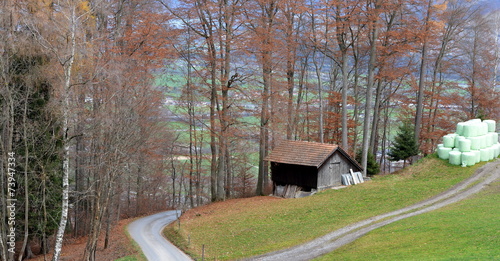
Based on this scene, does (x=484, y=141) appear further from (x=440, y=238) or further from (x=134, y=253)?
(x=134, y=253)

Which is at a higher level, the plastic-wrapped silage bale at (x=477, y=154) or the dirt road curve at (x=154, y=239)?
the plastic-wrapped silage bale at (x=477, y=154)

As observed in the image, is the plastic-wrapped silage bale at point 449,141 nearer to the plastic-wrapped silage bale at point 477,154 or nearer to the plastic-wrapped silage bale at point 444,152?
the plastic-wrapped silage bale at point 444,152

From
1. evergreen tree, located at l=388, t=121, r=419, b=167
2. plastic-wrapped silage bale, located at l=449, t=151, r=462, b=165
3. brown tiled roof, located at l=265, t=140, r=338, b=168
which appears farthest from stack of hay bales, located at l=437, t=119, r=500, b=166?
brown tiled roof, located at l=265, t=140, r=338, b=168

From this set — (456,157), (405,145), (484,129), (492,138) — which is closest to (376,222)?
(456,157)

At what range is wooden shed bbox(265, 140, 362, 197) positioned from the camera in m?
26.7

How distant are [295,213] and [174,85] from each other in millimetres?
19028

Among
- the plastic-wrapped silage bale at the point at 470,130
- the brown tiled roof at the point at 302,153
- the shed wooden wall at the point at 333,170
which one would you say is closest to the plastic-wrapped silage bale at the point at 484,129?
the plastic-wrapped silage bale at the point at 470,130

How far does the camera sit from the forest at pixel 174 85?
16.8 metres

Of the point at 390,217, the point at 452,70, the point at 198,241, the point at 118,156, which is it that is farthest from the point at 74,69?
the point at 452,70

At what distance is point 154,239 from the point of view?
23.7 m

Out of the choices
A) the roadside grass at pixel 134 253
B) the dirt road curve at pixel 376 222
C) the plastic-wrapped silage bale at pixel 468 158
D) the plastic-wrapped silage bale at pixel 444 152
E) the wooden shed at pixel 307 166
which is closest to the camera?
the dirt road curve at pixel 376 222

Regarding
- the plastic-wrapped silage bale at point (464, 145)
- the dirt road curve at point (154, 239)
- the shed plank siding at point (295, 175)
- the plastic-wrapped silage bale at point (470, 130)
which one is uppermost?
the plastic-wrapped silage bale at point (470, 130)

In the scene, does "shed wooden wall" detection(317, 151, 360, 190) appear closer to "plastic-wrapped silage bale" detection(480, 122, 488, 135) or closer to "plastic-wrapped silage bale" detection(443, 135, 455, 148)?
"plastic-wrapped silage bale" detection(443, 135, 455, 148)

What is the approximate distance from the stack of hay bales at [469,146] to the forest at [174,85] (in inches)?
199
